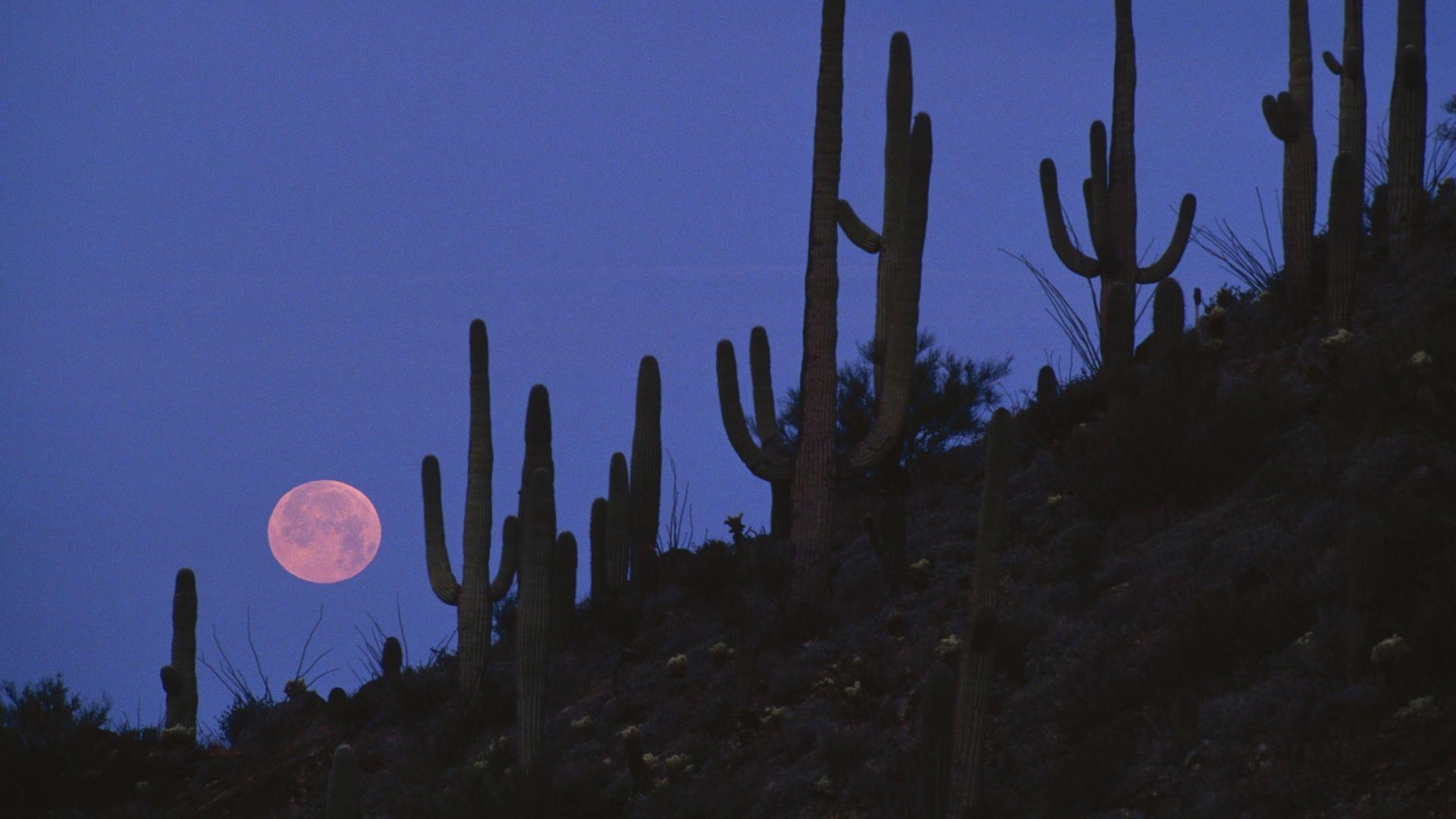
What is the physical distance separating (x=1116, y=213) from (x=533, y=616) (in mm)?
9377

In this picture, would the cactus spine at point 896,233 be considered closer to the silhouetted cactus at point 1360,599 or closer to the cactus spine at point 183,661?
the silhouetted cactus at point 1360,599

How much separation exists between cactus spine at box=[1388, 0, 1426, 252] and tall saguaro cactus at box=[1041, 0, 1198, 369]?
3196 millimetres

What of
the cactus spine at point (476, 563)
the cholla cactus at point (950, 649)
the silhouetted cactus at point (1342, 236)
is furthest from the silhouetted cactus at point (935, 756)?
the cactus spine at point (476, 563)

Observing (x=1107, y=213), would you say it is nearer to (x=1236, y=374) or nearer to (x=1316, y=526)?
(x=1236, y=374)

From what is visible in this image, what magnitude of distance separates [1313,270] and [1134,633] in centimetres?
730

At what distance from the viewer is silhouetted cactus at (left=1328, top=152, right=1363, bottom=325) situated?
43.1 ft

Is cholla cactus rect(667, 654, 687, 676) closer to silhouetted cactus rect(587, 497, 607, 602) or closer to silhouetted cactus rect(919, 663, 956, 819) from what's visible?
silhouetted cactus rect(587, 497, 607, 602)

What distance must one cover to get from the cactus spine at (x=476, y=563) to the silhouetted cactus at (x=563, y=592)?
1.81 feet

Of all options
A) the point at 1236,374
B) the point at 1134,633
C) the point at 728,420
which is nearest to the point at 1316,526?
the point at 1134,633

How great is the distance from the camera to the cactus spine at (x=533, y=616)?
12.6m

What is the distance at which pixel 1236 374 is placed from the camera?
15.1 meters

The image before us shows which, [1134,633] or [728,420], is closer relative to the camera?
[1134,633]

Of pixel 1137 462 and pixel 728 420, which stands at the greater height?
pixel 728 420

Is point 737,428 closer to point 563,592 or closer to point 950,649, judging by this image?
point 563,592
